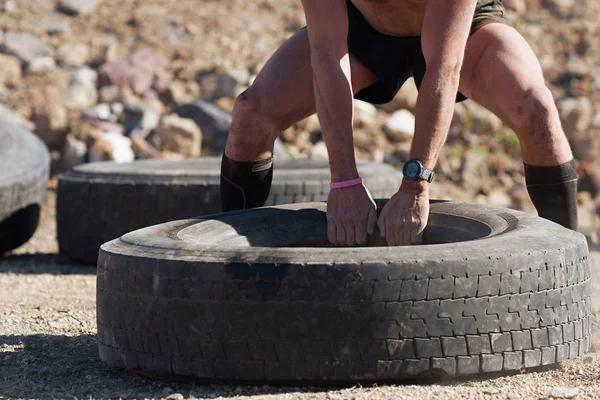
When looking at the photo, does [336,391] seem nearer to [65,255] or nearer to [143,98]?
[65,255]

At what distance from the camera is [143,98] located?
8953mm

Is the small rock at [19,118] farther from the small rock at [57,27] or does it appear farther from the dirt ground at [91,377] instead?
the dirt ground at [91,377]

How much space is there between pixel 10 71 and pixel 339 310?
7.47 m

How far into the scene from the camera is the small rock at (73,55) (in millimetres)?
9398

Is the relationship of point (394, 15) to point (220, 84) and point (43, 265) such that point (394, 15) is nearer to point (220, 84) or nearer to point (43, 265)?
point (43, 265)

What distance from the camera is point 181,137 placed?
789cm

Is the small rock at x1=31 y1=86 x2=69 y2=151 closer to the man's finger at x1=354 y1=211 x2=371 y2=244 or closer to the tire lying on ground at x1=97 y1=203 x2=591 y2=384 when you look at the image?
the man's finger at x1=354 y1=211 x2=371 y2=244

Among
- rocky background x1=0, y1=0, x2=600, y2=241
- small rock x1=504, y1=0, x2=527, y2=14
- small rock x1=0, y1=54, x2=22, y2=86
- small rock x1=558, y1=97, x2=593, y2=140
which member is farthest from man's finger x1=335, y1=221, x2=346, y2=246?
small rock x1=504, y1=0, x2=527, y2=14

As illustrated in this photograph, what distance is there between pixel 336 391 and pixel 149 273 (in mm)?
594

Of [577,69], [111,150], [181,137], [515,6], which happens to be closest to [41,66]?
[111,150]

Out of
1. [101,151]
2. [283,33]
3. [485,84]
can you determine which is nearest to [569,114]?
[283,33]

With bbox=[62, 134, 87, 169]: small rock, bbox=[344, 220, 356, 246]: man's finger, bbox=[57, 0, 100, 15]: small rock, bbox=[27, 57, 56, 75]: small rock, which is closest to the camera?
bbox=[344, 220, 356, 246]: man's finger

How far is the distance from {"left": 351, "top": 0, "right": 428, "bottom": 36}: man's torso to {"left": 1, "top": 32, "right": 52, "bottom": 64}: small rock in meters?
6.45

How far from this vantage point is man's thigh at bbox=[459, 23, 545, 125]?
3.35 meters
